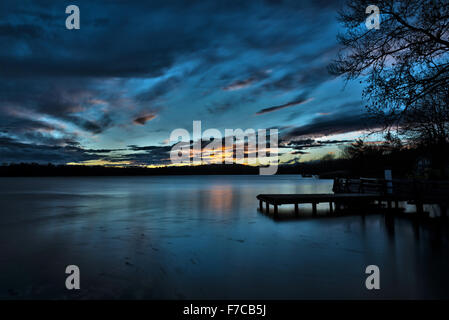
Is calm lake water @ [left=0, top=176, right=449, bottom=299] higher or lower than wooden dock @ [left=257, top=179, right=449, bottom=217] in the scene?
lower

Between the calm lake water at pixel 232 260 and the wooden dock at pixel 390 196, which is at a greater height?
the wooden dock at pixel 390 196

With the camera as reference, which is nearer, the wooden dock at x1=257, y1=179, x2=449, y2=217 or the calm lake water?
the calm lake water

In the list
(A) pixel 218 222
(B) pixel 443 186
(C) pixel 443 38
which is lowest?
(A) pixel 218 222

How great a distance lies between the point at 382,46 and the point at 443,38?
159cm

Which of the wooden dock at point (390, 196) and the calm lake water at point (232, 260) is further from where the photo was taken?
the wooden dock at point (390, 196)

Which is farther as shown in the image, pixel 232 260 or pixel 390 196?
pixel 390 196

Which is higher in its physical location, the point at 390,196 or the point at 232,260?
the point at 390,196
